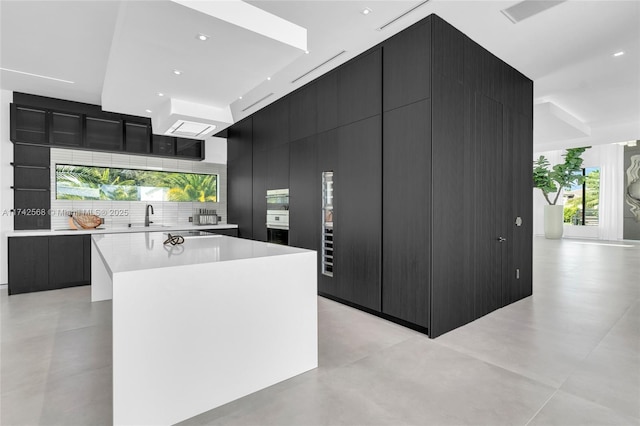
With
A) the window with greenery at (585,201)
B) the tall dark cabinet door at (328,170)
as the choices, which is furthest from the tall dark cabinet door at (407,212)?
the window with greenery at (585,201)

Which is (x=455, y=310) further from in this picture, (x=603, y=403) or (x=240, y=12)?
(x=240, y=12)

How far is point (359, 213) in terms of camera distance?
12.6 ft

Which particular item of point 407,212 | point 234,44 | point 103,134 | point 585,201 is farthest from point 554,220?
point 103,134

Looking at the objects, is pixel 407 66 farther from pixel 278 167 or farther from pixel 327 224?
pixel 278 167

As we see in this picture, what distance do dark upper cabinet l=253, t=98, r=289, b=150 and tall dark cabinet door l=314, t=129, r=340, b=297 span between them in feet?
3.12

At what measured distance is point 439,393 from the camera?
2.10 meters

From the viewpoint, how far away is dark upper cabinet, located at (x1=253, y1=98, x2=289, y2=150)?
5.18m

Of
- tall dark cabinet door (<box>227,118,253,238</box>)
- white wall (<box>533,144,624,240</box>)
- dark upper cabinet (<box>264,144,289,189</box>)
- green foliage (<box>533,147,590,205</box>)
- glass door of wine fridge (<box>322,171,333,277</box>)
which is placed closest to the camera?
glass door of wine fridge (<box>322,171,333,277</box>)

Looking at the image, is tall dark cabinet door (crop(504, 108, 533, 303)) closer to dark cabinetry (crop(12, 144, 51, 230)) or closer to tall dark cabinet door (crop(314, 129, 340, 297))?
tall dark cabinet door (crop(314, 129, 340, 297))

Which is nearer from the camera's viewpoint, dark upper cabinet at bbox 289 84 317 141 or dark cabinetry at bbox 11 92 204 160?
dark upper cabinet at bbox 289 84 317 141

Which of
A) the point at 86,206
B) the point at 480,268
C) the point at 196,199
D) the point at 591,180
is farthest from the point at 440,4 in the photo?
the point at 591,180

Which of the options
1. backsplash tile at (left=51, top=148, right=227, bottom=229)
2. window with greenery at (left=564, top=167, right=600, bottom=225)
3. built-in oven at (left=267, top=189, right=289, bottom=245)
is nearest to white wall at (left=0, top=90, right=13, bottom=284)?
backsplash tile at (left=51, top=148, right=227, bottom=229)

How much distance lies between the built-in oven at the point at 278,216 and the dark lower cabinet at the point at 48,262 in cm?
280

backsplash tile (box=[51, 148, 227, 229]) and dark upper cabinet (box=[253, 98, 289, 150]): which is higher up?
dark upper cabinet (box=[253, 98, 289, 150])
